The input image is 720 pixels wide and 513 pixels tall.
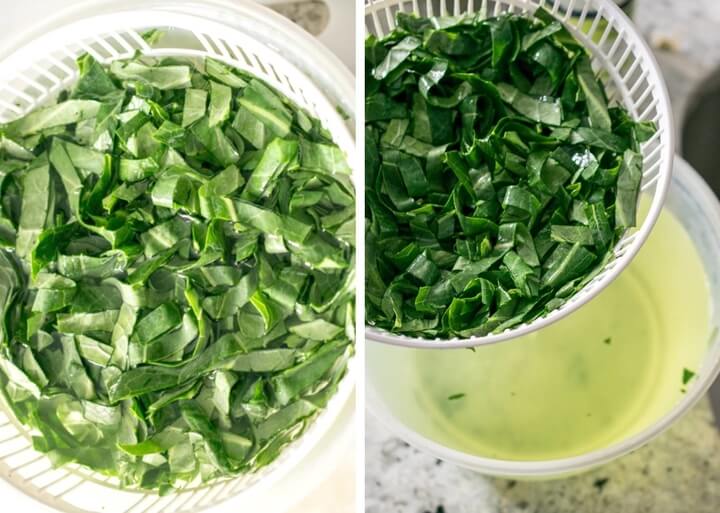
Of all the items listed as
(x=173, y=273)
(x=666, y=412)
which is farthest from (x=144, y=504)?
(x=666, y=412)

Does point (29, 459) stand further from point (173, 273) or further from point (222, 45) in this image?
point (222, 45)

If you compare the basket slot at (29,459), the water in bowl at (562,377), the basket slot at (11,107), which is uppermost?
the basket slot at (11,107)

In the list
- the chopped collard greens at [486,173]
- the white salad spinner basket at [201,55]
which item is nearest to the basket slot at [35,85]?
the white salad spinner basket at [201,55]

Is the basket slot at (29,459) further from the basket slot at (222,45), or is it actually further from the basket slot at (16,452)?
the basket slot at (222,45)

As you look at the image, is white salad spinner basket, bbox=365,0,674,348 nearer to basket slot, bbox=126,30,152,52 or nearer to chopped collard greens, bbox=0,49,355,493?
chopped collard greens, bbox=0,49,355,493

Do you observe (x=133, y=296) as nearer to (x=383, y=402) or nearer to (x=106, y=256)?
(x=106, y=256)

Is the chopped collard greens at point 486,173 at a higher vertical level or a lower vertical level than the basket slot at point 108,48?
lower

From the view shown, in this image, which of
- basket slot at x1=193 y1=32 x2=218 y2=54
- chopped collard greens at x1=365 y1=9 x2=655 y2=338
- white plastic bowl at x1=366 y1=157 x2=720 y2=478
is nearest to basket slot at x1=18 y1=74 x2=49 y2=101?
basket slot at x1=193 y1=32 x2=218 y2=54

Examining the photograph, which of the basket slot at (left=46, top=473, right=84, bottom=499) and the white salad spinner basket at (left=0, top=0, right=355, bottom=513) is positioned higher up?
the white salad spinner basket at (left=0, top=0, right=355, bottom=513)
